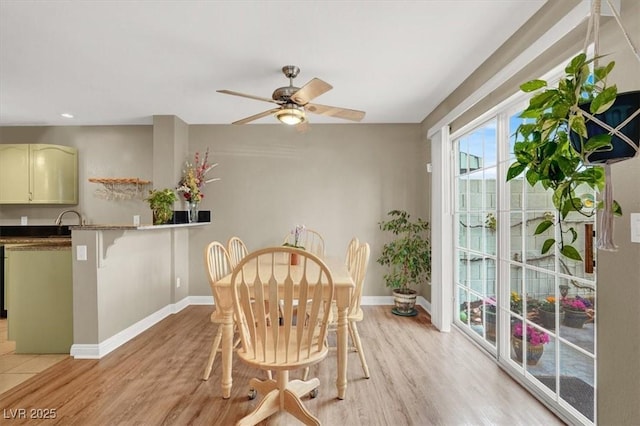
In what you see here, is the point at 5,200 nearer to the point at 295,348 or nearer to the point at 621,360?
the point at 295,348

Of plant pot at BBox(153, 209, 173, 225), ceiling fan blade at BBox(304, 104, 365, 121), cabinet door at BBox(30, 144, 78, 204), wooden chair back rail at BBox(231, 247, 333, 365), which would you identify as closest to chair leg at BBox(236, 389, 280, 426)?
wooden chair back rail at BBox(231, 247, 333, 365)

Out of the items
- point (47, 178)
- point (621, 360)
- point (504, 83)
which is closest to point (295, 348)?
point (621, 360)

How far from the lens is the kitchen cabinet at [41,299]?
267 cm

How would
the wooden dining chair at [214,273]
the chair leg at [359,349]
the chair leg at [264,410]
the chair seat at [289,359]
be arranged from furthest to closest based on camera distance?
the chair leg at [359,349] < the wooden dining chair at [214,273] < the chair leg at [264,410] < the chair seat at [289,359]

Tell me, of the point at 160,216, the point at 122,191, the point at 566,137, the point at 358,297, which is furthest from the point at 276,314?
the point at 122,191

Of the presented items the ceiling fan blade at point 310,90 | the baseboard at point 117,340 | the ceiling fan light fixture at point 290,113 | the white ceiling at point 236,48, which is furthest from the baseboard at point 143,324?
A: the ceiling fan blade at point 310,90

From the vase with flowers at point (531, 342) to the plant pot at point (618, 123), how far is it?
4.74 ft

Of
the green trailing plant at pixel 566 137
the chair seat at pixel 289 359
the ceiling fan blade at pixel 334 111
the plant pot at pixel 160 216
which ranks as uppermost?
the ceiling fan blade at pixel 334 111

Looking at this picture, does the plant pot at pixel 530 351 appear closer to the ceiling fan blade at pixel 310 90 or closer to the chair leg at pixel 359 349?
the chair leg at pixel 359 349

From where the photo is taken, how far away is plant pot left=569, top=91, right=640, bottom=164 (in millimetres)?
955

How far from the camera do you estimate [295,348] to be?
1.67 metres

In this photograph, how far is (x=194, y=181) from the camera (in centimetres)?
372

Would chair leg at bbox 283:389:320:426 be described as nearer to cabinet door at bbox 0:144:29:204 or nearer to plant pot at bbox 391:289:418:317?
plant pot at bbox 391:289:418:317

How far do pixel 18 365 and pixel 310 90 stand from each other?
3214 mm
